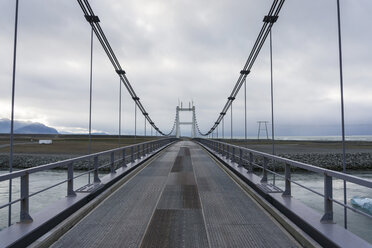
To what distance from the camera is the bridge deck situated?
→ 3992mm

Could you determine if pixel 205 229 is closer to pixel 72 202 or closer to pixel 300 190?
pixel 72 202

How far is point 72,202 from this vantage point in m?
5.34

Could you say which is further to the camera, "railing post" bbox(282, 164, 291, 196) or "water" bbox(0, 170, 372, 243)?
"water" bbox(0, 170, 372, 243)

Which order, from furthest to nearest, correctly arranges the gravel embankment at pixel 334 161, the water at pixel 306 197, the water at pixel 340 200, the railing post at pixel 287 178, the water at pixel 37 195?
the gravel embankment at pixel 334 161 → the water at pixel 37 195 → the water at pixel 306 197 → the water at pixel 340 200 → the railing post at pixel 287 178

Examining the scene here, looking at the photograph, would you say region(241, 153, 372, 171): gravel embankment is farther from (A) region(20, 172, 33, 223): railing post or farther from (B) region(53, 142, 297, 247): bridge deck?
(A) region(20, 172, 33, 223): railing post

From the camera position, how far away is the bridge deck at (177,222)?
3.99m

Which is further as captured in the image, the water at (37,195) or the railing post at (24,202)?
the water at (37,195)

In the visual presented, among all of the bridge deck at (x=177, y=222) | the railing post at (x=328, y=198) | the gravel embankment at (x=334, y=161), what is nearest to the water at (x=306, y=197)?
the bridge deck at (x=177, y=222)

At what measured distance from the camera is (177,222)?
16.1 feet

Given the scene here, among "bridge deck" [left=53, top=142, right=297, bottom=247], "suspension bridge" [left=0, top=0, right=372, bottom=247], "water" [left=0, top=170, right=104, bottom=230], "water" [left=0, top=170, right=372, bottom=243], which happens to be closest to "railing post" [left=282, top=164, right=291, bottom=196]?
"suspension bridge" [left=0, top=0, right=372, bottom=247]

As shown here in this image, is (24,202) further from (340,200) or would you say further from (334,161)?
(334,161)

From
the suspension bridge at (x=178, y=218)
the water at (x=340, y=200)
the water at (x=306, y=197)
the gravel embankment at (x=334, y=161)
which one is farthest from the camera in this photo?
the gravel embankment at (x=334, y=161)

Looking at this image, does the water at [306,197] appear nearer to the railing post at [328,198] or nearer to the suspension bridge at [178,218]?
the suspension bridge at [178,218]

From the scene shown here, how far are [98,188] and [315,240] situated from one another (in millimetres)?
4790
